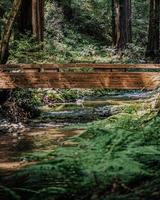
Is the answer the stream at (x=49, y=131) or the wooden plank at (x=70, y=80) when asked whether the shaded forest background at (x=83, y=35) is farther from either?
the wooden plank at (x=70, y=80)

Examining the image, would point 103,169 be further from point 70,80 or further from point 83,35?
point 83,35

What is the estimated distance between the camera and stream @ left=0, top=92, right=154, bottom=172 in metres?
8.96


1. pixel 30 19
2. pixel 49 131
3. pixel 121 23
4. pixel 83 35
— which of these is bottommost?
pixel 83 35

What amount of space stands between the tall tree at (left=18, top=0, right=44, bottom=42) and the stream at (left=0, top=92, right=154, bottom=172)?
270 inches

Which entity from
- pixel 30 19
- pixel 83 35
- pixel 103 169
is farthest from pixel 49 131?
pixel 83 35

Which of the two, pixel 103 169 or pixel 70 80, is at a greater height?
pixel 103 169

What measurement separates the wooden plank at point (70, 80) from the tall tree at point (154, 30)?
61.7ft

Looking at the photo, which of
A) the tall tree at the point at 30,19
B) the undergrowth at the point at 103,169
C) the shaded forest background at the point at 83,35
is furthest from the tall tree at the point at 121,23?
the undergrowth at the point at 103,169

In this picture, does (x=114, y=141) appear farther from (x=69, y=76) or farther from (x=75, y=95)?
(x=75, y=95)

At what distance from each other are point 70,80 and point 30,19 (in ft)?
39.4

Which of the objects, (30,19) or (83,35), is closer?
(30,19)

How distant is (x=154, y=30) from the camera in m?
31.6

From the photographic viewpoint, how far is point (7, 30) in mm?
14570

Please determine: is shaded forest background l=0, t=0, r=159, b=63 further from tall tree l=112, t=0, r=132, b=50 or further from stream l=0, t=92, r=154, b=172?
stream l=0, t=92, r=154, b=172
